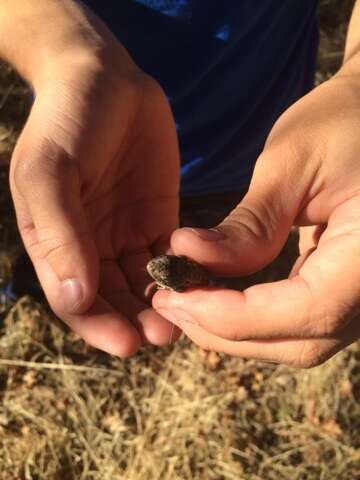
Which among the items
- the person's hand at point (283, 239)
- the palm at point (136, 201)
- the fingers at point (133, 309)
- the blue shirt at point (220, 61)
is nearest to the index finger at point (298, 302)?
the person's hand at point (283, 239)

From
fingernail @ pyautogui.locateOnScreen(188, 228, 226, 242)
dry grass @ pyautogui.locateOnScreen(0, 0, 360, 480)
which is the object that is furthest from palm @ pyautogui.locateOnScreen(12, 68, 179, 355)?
dry grass @ pyautogui.locateOnScreen(0, 0, 360, 480)

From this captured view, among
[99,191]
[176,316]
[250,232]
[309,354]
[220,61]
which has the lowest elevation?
[309,354]

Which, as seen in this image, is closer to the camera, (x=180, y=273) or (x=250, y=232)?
(x=250, y=232)

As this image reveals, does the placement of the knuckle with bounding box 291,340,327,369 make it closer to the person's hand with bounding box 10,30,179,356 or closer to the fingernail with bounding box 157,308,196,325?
the fingernail with bounding box 157,308,196,325

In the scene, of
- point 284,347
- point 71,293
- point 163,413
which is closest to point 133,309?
point 71,293

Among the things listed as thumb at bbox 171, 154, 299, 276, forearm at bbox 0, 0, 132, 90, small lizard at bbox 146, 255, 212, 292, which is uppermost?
forearm at bbox 0, 0, 132, 90

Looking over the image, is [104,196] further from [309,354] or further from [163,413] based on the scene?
[163,413]

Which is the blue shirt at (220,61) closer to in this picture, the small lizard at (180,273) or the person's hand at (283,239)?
the person's hand at (283,239)

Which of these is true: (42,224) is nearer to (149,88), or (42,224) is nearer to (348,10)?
(149,88)
